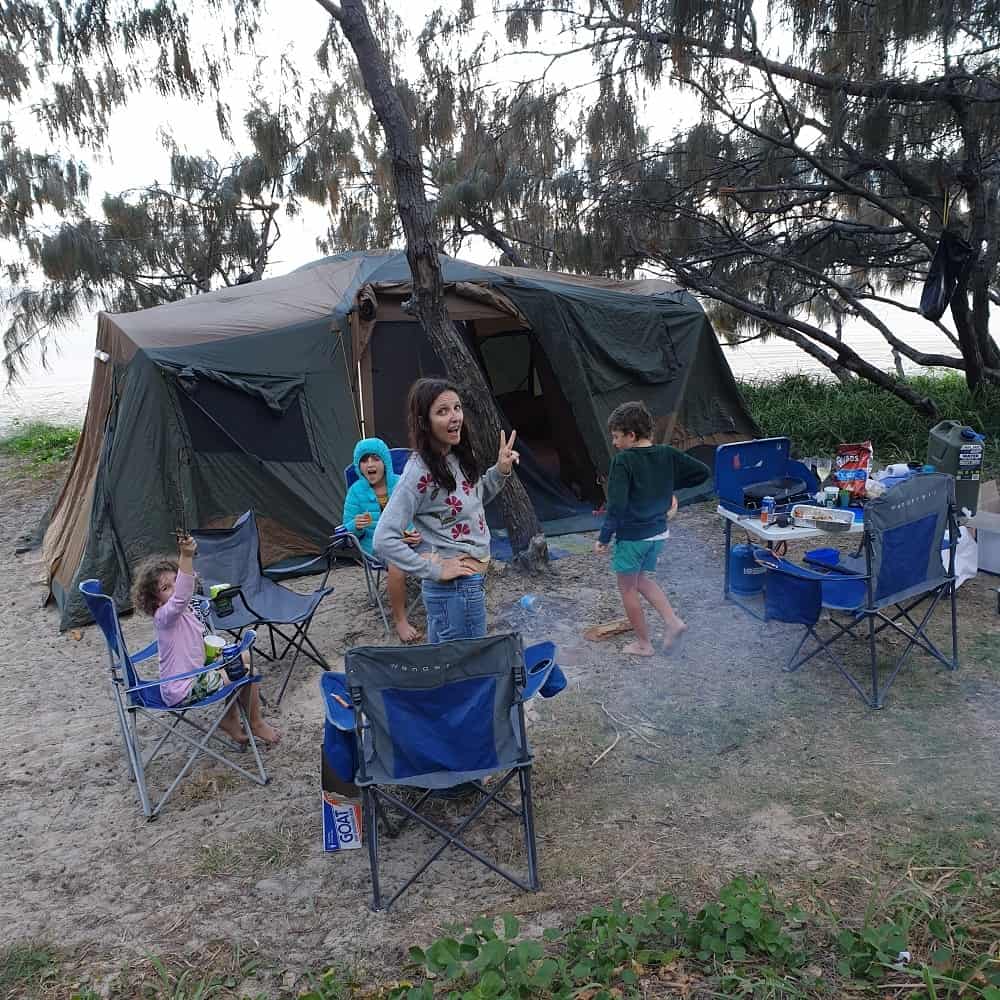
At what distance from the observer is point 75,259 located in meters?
9.12

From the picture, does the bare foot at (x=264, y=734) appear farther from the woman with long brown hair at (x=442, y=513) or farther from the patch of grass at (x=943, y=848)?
the patch of grass at (x=943, y=848)

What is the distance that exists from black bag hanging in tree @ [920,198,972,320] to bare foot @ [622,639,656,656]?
4.44 m

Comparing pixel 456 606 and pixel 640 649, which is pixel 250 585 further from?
pixel 640 649

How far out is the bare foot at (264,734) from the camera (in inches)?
133

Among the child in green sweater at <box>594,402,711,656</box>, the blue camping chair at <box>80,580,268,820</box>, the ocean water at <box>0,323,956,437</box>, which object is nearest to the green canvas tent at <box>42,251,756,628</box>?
the blue camping chair at <box>80,580,268,820</box>

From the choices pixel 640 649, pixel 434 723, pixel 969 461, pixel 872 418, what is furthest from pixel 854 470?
pixel 872 418

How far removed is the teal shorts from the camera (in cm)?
370

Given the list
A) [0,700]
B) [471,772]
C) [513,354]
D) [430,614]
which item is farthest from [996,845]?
[513,354]

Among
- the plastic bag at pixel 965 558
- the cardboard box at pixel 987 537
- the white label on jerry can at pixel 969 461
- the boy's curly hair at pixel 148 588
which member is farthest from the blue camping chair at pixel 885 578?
the boy's curly hair at pixel 148 588

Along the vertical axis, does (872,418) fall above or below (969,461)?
below

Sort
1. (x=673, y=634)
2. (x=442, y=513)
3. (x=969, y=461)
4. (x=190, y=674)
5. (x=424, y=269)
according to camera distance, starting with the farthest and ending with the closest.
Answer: (x=424, y=269), (x=969, y=461), (x=673, y=634), (x=190, y=674), (x=442, y=513)

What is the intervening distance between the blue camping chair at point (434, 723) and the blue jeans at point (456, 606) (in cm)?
37

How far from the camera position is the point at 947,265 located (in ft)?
21.5

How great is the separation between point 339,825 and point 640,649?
1761 millimetres
